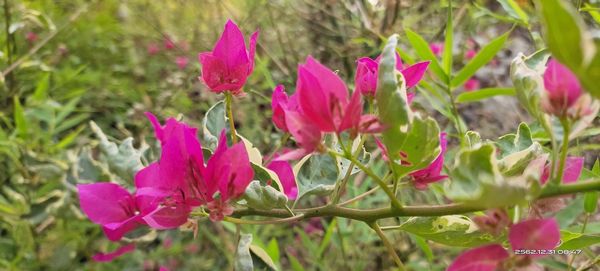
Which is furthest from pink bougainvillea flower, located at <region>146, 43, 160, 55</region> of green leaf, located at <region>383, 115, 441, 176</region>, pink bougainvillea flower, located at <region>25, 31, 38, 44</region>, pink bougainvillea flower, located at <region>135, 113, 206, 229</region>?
green leaf, located at <region>383, 115, 441, 176</region>

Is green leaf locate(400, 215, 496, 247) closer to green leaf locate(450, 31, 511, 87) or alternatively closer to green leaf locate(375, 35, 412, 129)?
green leaf locate(375, 35, 412, 129)

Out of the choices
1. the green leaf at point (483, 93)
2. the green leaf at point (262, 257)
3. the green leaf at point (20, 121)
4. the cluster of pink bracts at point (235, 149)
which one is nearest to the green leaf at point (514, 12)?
the green leaf at point (483, 93)

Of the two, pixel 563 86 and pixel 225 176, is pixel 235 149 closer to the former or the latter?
pixel 225 176

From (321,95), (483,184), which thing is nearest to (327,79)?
(321,95)

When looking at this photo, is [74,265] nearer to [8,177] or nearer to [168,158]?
[8,177]

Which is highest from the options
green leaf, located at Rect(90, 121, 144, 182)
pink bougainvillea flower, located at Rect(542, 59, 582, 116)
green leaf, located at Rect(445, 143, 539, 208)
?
pink bougainvillea flower, located at Rect(542, 59, 582, 116)
